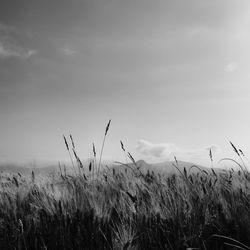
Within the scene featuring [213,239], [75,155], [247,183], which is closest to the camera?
[213,239]

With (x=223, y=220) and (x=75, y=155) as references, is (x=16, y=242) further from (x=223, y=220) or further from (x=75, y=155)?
(x=75, y=155)

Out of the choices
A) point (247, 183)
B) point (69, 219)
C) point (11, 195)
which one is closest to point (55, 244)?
point (69, 219)

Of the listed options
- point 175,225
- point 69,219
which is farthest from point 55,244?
point 175,225

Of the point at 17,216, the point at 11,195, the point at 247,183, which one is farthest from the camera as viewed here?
the point at 11,195

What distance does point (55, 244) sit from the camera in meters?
1.99

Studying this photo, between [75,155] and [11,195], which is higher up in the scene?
[75,155]

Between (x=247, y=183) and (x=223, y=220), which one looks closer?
(x=223, y=220)

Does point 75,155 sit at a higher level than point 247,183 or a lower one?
higher

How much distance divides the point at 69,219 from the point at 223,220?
3.16 ft

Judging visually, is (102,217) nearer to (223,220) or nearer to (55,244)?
(55,244)

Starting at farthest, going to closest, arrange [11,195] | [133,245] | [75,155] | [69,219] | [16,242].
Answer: [75,155] → [11,195] → [69,219] → [16,242] → [133,245]

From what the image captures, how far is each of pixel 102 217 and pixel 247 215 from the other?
2.93 ft

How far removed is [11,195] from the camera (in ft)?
10.7

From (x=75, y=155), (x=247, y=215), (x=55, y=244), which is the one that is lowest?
(x=55, y=244)
